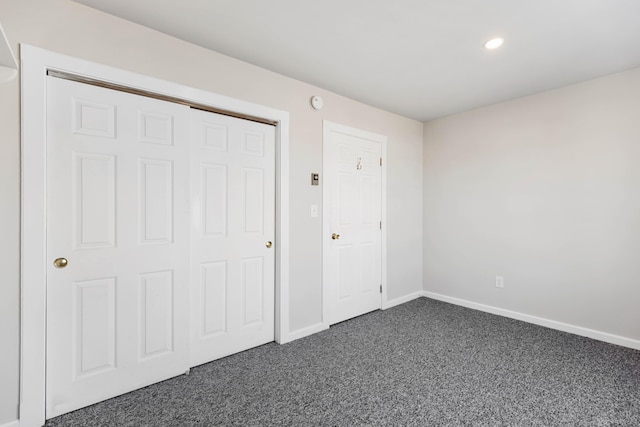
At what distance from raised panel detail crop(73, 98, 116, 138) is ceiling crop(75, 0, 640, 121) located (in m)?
0.60

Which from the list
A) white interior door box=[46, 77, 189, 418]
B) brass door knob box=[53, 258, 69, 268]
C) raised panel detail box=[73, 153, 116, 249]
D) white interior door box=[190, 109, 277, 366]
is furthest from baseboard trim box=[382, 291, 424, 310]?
brass door knob box=[53, 258, 69, 268]

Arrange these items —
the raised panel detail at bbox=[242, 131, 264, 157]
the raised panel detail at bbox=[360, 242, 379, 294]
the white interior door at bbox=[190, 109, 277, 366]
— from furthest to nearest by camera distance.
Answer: the raised panel detail at bbox=[360, 242, 379, 294], the raised panel detail at bbox=[242, 131, 264, 157], the white interior door at bbox=[190, 109, 277, 366]

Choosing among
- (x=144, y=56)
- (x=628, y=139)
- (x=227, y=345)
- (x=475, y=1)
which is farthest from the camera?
(x=628, y=139)

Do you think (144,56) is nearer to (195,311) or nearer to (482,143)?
(195,311)

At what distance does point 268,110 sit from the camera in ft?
8.68

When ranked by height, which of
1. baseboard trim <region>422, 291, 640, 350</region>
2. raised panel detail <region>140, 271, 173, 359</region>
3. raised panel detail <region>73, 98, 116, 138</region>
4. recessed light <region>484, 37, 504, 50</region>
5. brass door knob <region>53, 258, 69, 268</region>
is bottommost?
baseboard trim <region>422, 291, 640, 350</region>

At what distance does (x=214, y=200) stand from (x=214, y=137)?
0.51 meters

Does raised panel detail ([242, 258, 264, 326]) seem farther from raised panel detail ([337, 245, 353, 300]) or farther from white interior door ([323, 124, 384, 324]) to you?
raised panel detail ([337, 245, 353, 300])

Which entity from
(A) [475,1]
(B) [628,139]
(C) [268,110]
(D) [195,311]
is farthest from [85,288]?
(B) [628,139]

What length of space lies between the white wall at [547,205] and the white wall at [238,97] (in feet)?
1.59

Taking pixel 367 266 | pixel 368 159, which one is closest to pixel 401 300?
pixel 367 266

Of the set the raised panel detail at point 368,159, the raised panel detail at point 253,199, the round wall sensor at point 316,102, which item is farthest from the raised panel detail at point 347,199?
the raised panel detail at point 253,199

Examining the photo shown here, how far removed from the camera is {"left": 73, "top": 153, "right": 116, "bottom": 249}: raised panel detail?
1842 millimetres

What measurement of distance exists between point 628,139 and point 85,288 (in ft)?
14.6
